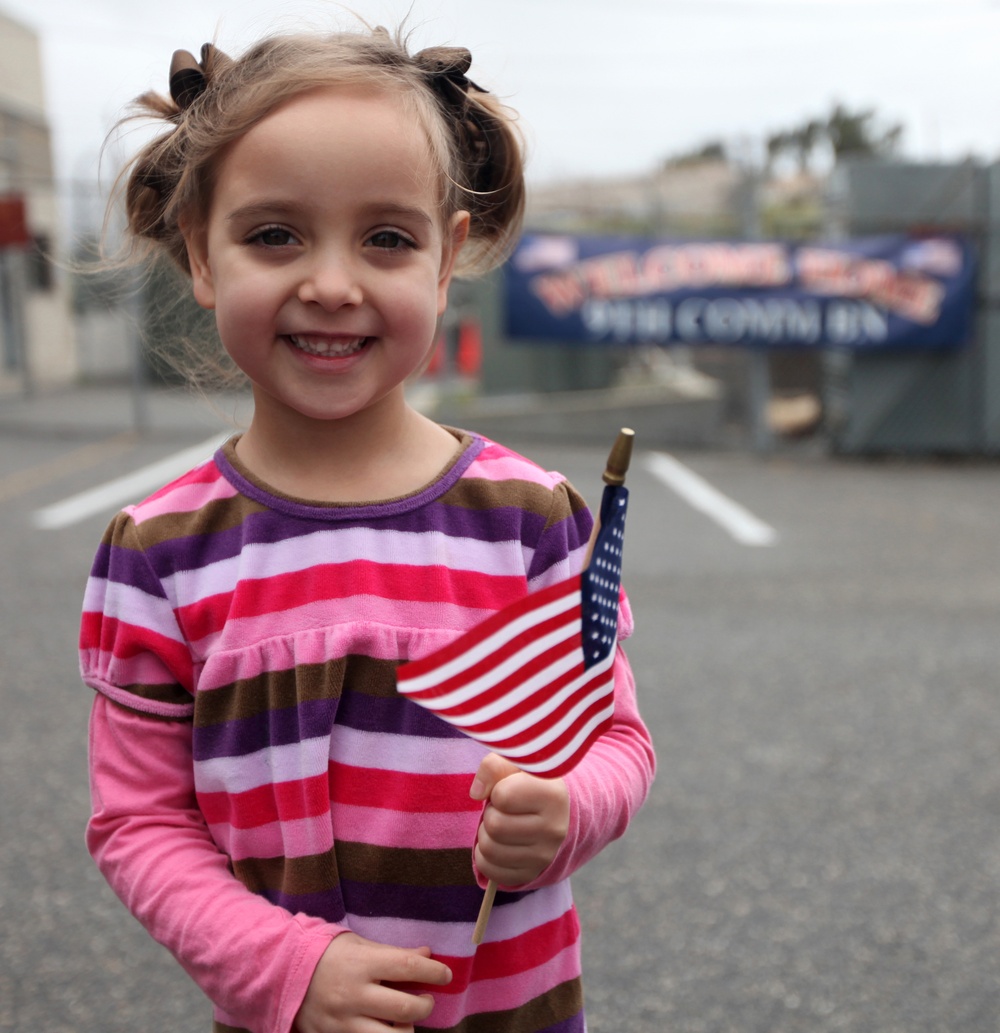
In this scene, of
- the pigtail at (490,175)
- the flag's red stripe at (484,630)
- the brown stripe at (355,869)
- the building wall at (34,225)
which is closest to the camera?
the flag's red stripe at (484,630)

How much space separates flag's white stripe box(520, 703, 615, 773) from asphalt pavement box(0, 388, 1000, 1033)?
23.6 inches

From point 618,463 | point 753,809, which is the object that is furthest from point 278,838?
point 753,809

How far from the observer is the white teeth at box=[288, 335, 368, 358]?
110 centimetres

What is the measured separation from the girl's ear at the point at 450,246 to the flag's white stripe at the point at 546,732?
0.41 meters

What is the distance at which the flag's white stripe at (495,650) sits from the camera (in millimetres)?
917

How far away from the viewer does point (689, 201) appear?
42.2ft

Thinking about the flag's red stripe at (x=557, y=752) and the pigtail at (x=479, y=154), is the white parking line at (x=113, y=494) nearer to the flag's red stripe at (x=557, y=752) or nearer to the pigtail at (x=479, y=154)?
the pigtail at (x=479, y=154)

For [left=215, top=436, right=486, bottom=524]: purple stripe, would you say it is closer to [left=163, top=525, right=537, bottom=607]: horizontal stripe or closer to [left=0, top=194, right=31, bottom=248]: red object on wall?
[left=163, top=525, right=537, bottom=607]: horizontal stripe

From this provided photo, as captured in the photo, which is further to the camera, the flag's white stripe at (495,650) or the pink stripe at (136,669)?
the pink stripe at (136,669)

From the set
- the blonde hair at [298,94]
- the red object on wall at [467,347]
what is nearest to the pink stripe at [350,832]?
the blonde hair at [298,94]

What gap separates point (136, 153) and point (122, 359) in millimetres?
20079

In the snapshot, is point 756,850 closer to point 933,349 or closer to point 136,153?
point 136,153

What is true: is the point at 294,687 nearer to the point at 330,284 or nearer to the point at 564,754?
the point at 564,754

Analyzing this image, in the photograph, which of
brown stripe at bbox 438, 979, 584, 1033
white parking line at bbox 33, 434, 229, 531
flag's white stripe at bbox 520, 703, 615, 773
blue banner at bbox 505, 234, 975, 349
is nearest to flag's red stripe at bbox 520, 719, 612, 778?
flag's white stripe at bbox 520, 703, 615, 773
